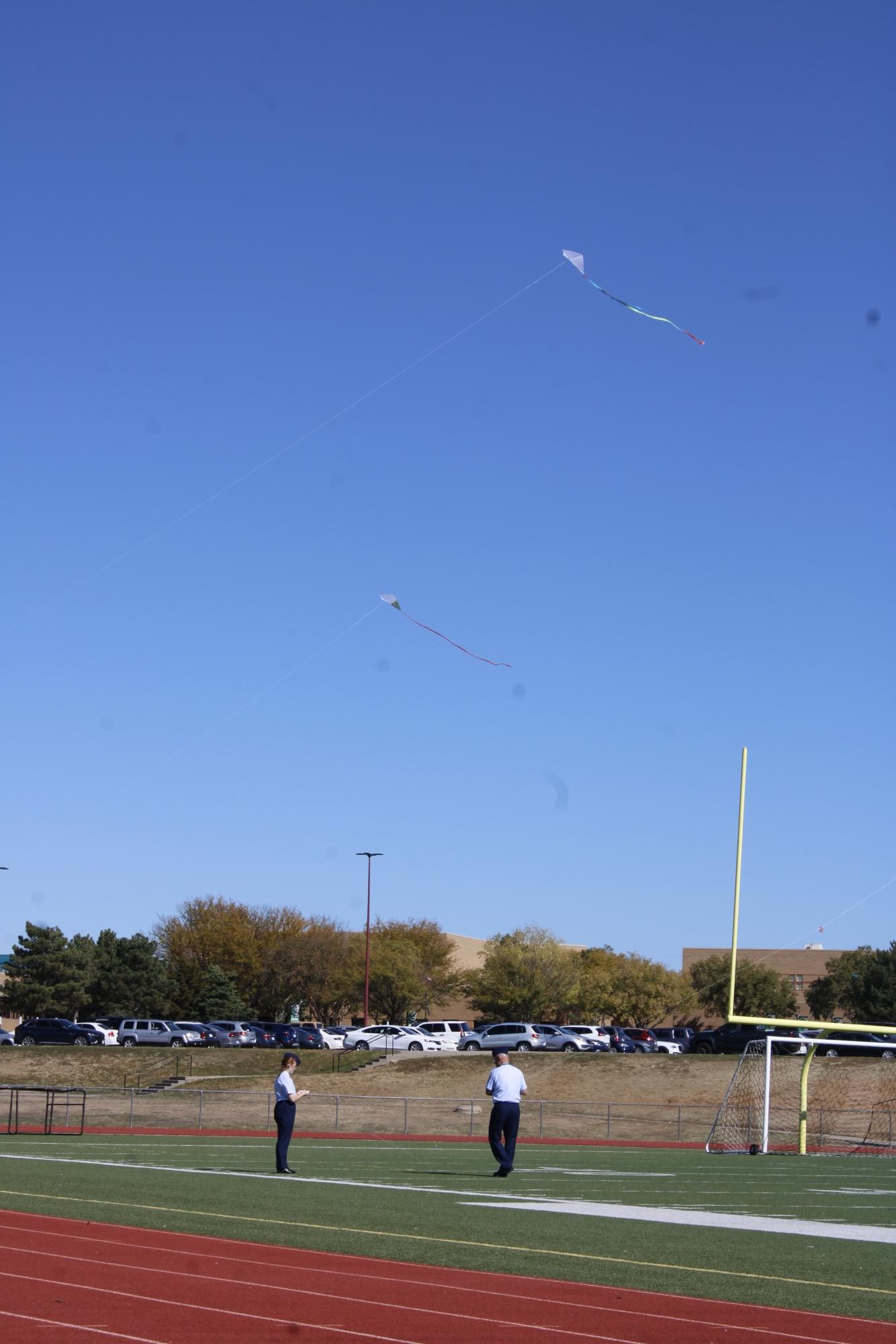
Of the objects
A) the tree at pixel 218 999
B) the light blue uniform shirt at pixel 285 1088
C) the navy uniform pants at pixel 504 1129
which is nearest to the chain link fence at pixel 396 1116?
the navy uniform pants at pixel 504 1129

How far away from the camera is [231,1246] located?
12.3 metres

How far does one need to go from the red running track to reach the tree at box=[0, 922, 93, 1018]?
8822 centimetres

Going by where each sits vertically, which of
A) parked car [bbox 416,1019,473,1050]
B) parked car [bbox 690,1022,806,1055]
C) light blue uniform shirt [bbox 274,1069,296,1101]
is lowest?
parked car [bbox 416,1019,473,1050]

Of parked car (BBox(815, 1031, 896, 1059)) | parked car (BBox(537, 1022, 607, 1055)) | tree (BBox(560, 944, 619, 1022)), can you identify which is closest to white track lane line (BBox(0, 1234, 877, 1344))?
parked car (BBox(815, 1031, 896, 1059))

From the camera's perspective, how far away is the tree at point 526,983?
4126 inches

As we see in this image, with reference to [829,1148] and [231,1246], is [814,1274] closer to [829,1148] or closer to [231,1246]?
[231,1246]

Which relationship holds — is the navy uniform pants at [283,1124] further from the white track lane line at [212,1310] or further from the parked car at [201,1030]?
the parked car at [201,1030]

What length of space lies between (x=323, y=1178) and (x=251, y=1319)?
11212 millimetres

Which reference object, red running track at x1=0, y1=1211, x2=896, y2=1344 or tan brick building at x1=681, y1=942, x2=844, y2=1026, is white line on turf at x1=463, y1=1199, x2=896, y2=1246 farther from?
tan brick building at x1=681, y1=942, x2=844, y2=1026

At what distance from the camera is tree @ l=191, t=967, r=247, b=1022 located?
9562 cm

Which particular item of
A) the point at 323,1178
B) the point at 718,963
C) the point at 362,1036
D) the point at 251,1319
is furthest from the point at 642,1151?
the point at 718,963

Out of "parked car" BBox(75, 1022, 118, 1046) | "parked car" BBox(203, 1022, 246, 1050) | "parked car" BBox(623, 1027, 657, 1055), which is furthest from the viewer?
"parked car" BBox(623, 1027, 657, 1055)

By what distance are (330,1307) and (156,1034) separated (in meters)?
61.8

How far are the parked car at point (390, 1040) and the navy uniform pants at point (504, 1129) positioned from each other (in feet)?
154
